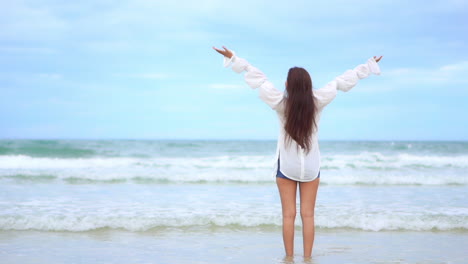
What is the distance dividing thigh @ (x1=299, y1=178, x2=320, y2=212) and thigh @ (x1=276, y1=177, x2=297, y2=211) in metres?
0.08

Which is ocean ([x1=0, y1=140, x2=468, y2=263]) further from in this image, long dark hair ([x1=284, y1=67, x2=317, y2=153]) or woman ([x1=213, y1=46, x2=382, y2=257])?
long dark hair ([x1=284, y1=67, x2=317, y2=153])

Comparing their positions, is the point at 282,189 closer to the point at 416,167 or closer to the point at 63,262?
the point at 63,262

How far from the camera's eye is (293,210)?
3846 millimetres

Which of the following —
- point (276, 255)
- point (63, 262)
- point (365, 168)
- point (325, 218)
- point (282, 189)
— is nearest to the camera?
point (282, 189)

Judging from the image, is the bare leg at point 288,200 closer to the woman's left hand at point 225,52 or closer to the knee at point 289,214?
the knee at point 289,214

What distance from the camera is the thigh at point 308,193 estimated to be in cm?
374

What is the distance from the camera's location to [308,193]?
12.4 ft

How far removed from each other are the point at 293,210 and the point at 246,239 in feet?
5.94

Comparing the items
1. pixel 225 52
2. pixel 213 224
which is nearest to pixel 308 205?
pixel 225 52

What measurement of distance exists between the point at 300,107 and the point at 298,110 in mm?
29

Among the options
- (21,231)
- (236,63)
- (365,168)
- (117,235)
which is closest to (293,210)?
(236,63)

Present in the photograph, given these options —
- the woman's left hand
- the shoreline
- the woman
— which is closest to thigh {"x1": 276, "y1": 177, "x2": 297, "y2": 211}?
the woman

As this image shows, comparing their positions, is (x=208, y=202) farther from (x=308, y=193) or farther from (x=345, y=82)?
(x=345, y=82)

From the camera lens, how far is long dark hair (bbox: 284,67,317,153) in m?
3.55
